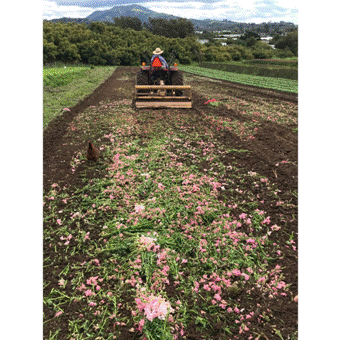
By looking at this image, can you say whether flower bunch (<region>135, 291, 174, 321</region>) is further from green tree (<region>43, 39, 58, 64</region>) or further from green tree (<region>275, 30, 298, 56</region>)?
green tree (<region>275, 30, 298, 56</region>)

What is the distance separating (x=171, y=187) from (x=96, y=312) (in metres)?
2.99

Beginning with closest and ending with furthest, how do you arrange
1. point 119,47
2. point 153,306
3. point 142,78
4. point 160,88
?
point 153,306 < point 160,88 < point 142,78 < point 119,47

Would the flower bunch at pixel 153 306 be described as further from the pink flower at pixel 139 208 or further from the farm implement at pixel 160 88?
the farm implement at pixel 160 88

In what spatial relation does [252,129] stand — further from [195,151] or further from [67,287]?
[67,287]

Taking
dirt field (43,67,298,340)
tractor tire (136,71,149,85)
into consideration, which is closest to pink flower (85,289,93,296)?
dirt field (43,67,298,340)

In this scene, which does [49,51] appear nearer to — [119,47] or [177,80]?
[119,47]

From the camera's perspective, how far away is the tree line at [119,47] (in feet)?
133

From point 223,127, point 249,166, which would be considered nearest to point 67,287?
point 249,166

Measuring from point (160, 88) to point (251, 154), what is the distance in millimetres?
6491

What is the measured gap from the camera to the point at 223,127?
10.1 metres

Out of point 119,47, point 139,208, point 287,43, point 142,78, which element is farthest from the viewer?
point 287,43

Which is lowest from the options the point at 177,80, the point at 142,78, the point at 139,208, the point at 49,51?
the point at 139,208

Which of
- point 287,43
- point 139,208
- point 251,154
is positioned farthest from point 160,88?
point 287,43

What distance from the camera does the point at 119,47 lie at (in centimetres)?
5128
